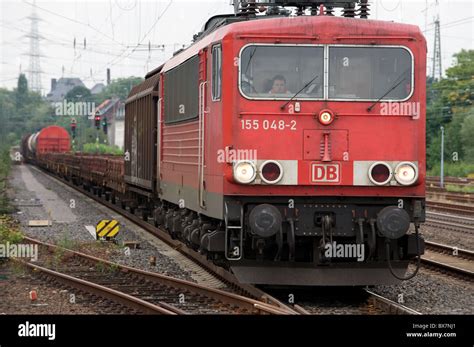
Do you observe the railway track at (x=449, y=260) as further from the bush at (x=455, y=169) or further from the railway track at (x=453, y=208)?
the bush at (x=455, y=169)

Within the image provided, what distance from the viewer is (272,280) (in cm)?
1056

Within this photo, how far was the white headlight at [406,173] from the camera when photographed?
10.2 metres

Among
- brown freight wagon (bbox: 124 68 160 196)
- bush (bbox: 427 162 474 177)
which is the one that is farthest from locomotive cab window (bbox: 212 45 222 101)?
bush (bbox: 427 162 474 177)

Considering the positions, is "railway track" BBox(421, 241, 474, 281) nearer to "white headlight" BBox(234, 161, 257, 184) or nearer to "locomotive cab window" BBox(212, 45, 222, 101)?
"white headlight" BBox(234, 161, 257, 184)

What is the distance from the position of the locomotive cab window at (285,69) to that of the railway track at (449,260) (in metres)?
4.31

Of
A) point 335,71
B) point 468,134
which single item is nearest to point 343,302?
point 335,71

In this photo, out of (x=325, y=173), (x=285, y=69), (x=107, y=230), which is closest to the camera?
(x=325, y=173)

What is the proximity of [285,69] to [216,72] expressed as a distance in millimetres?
838

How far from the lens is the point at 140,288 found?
1204 cm

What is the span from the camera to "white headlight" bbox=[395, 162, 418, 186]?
10.2m

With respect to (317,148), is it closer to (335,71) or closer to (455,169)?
(335,71)

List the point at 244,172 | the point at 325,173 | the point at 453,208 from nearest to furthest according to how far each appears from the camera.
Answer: the point at 244,172, the point at 325,173, the point at 453,208

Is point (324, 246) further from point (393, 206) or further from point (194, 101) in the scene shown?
point (194, 101)
